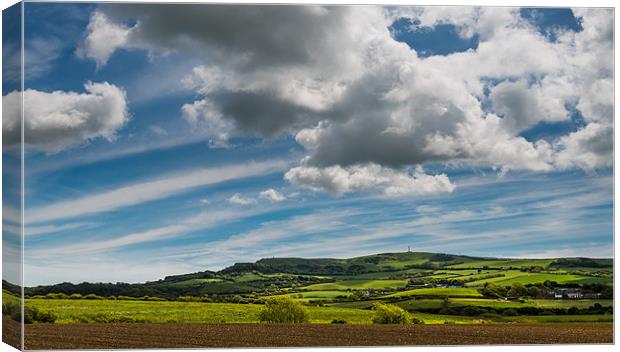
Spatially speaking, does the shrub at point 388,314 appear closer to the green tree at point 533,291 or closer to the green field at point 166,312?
the green field at point 166,312

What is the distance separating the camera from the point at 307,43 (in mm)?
18219

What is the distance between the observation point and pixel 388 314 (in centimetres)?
1892

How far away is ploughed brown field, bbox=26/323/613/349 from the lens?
17594 millimetres

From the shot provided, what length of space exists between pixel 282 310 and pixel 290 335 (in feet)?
2.71

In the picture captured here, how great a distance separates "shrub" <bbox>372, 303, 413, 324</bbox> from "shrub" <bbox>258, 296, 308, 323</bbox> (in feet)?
3.94

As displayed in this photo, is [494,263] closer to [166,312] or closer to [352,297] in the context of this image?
[352,297]

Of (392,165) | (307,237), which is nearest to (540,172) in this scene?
(392,165)

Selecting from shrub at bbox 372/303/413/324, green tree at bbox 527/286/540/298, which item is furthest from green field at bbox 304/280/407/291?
green tree at bbox 527/286/540/298

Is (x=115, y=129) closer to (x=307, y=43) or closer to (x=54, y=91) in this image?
(x=54, y=91)

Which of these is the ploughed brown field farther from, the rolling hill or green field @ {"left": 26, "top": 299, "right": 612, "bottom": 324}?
the rolling hill

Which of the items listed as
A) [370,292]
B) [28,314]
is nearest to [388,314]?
[370,292]

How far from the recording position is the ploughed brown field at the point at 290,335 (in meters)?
17.6

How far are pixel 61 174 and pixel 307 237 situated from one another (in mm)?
4162

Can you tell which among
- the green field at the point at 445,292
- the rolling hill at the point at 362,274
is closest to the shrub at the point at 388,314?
the rolling hill at the point at 362,274
